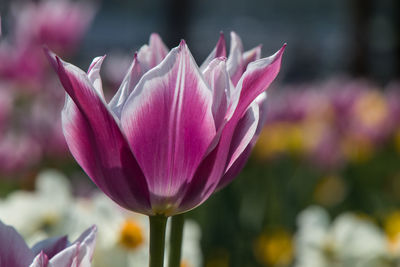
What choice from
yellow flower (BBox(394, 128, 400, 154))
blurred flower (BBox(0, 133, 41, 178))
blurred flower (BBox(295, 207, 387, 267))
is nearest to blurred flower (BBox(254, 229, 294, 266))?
blurred flower (BBox(295, 207, 387, 267))

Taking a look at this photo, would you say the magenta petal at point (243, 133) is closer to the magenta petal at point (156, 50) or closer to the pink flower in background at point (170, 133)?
the pink flower in background at point (170, 133)

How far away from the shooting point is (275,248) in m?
1.71

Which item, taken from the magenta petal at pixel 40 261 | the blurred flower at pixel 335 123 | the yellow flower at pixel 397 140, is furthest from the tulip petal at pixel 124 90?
the yellow flower at pixel 397 140

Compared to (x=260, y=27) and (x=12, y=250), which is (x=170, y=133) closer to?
(x=12, y=250)

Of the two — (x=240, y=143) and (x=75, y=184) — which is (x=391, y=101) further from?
(x=240, y=143)

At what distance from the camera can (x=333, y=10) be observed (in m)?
19.2

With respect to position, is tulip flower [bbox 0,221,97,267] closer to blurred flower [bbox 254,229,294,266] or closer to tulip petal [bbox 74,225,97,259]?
tulip petal [bbox 74,225,97,259]

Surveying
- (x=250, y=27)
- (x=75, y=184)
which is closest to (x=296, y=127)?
(x=75, y=184)

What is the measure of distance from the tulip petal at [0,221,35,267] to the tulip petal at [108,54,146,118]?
0.10m

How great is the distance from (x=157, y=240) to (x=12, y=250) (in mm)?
87

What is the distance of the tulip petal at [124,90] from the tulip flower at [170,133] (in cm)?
2

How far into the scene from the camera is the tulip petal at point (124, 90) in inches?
17.8

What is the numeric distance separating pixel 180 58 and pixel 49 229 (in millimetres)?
509

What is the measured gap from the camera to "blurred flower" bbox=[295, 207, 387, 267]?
44.0 inches
